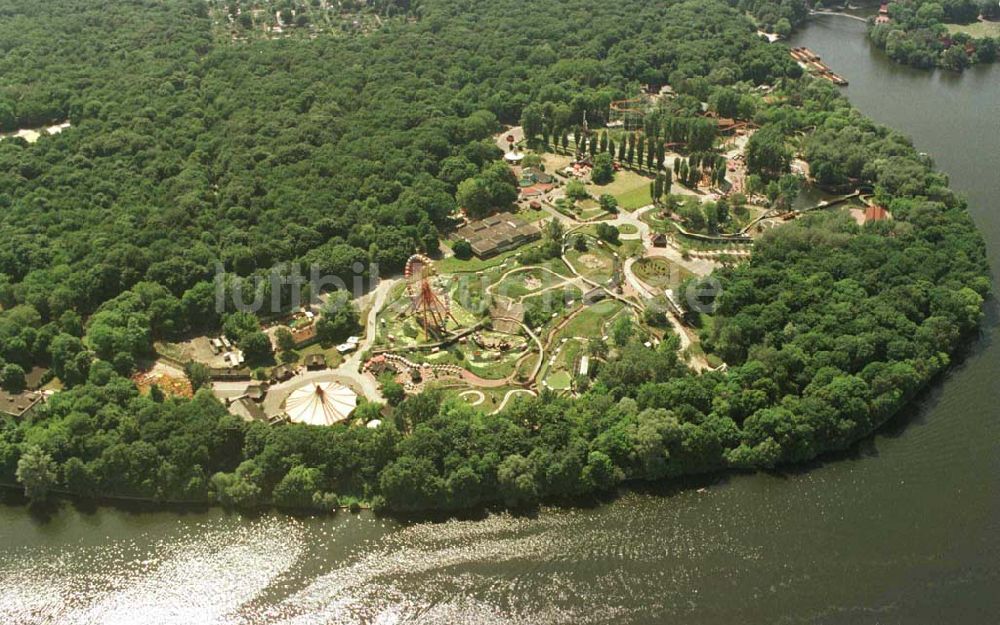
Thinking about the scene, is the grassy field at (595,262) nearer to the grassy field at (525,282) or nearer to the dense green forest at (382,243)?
the grassy field at (525,282)

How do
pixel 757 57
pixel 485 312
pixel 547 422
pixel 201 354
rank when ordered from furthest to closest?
1. pixel 757 57
2. pixel 485 312
3. pixel 201 354
4. pixel 547 422

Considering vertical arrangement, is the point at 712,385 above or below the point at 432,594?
above

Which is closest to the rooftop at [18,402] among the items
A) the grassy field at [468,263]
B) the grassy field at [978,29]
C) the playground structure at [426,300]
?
the playground structure at [426,300]

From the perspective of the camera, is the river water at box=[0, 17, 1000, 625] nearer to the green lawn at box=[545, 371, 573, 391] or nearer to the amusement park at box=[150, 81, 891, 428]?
the amusement park at box=[150, 81, 891, 428]

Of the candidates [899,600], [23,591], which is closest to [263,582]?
[23,591]

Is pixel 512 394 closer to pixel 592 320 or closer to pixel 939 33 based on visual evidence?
pixel 592 320

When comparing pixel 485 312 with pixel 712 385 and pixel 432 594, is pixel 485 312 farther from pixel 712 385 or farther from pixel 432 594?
pixel 432 594

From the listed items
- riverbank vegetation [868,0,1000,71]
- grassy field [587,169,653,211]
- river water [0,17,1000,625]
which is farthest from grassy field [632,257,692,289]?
riverbank vegetation [868,0,1000,71]
